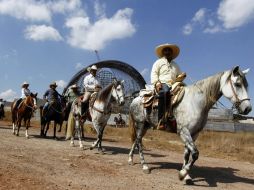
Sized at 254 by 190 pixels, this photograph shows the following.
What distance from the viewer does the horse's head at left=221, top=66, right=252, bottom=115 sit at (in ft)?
28.3

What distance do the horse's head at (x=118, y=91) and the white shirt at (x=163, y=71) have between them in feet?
8.49

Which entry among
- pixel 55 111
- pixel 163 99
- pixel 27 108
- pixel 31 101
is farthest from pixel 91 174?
pixel 27 108

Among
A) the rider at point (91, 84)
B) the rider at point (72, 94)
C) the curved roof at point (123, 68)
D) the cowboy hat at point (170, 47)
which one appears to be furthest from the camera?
the curved roof at point (123, 68)

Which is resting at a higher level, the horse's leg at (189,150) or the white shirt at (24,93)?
the white shirt at (24,93)

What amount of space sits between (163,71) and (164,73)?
0.22 feet

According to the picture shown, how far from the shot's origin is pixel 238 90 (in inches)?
348

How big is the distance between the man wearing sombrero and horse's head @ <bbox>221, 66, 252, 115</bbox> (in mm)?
1561

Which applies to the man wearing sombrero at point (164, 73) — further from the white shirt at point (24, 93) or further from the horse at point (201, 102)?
the white shirt at point (24, 93)

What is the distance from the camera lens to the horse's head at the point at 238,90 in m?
8.62

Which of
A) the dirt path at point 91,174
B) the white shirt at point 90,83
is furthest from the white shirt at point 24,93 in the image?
the dirt path at point 91,174

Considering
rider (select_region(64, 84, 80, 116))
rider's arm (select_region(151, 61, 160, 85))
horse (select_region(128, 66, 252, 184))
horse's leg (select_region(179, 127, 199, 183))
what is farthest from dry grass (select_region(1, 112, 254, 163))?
horse's leg (select_region(179, 127, 199, 183))

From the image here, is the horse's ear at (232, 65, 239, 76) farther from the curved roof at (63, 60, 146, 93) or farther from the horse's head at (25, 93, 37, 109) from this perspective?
the curved roof at (63, 60, 146, 93)

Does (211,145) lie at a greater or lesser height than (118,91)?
lesser

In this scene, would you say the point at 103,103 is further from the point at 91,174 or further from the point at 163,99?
the point at 91,174
